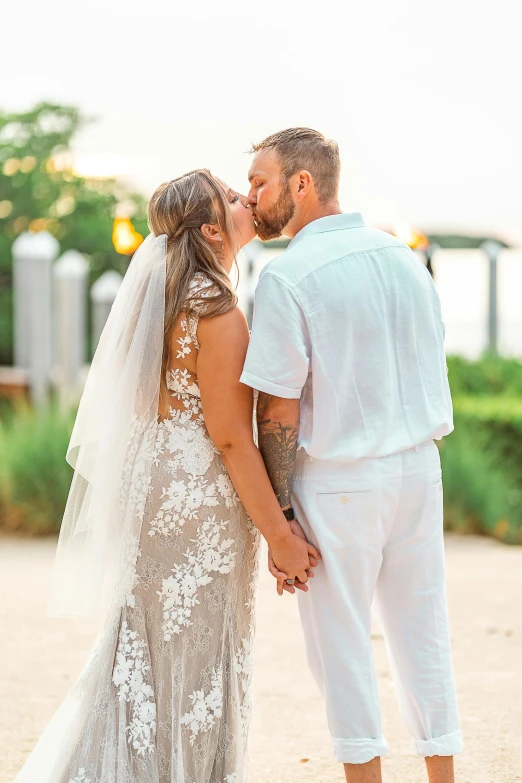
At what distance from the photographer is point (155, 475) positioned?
283 centimetres

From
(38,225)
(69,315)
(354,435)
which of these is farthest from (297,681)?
(38,225)

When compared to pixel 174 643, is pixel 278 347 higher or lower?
higher

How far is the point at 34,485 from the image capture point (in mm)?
8055

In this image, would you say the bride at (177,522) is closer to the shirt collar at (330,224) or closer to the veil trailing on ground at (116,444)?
the veil trailing on ground at (116,444)

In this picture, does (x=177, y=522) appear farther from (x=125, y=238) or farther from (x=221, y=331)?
(x=125, y=238)

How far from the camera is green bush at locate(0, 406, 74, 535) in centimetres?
799

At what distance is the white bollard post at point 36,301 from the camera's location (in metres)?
11.5

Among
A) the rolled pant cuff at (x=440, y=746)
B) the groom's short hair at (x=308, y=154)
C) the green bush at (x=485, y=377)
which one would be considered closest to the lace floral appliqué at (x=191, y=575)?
the rolled pant cuff at (x=440, y=746)

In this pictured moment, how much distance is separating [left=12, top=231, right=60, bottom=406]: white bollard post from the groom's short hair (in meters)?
8.81

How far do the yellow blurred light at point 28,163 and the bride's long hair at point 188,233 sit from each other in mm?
18974

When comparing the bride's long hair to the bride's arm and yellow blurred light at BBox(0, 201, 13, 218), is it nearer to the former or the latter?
the bride's arm

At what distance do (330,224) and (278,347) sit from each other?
1.31 ft

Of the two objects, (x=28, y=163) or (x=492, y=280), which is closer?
(x=492, y=280)

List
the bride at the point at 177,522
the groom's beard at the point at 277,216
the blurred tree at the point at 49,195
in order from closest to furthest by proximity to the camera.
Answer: the bride at the point at 177,522 → the groom's beard at the point at 277,216 → the blurred tree at the point at 49,195
